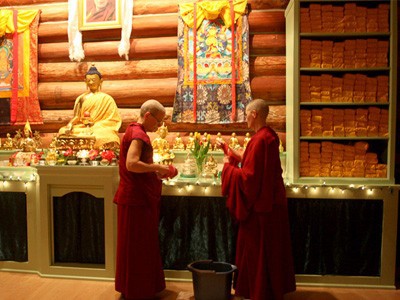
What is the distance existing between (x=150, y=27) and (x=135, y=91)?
0.79m

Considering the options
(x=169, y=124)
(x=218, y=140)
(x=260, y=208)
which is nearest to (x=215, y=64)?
(x=169, y=124)

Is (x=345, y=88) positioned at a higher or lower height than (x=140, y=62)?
lower

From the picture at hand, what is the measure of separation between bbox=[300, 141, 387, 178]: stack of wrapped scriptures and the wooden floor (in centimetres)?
103

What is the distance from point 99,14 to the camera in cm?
484

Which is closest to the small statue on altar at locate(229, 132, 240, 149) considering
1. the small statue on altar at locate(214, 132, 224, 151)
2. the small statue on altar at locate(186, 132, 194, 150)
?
the small statue on altar at locate(214, 132, 224, 151)

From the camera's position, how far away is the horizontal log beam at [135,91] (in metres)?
4.59

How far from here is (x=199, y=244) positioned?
372cm

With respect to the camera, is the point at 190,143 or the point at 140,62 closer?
the point at 190,143

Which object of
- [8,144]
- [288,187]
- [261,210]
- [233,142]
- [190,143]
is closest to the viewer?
[261,210]

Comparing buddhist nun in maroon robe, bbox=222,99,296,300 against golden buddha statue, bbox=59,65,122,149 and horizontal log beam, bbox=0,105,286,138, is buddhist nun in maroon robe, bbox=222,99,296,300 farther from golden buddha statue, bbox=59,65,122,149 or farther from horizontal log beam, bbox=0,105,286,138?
golden buddha statue, bbox=59,65,122,149

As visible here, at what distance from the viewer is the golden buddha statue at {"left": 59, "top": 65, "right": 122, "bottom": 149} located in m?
4.43

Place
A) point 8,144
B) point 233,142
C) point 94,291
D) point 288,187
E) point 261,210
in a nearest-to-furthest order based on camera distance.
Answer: point 261,210, point 94,291, point 288,187, point 233,142, point 8,144

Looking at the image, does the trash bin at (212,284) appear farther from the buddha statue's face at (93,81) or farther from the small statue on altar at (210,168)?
the buddha statue's face at (93,81)

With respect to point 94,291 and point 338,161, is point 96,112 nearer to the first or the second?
point 94,291
